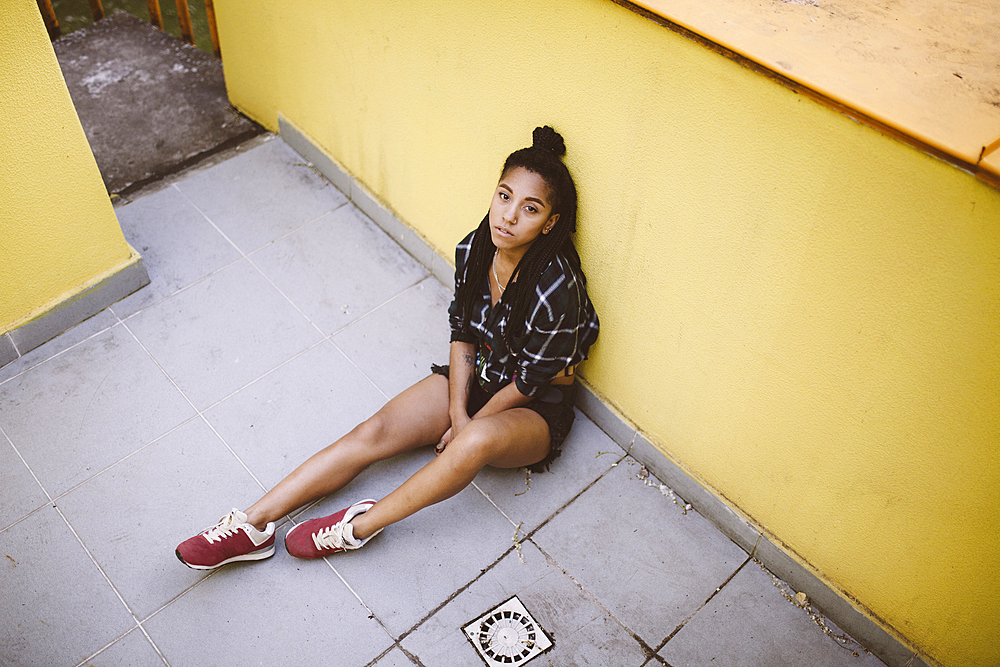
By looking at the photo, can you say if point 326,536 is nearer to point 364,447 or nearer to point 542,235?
point 364,447

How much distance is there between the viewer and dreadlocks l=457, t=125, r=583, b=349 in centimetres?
217

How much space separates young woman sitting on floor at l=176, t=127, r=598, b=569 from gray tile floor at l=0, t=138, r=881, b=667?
13cm

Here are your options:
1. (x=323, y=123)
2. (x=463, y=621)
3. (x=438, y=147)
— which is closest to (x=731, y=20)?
(x=438, y=147)

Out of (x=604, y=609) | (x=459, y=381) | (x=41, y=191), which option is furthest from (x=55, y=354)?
(x=604, y=609)

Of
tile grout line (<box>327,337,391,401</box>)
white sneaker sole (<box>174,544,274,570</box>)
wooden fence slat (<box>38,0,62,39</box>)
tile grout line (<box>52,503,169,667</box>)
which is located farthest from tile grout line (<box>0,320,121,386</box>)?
wooden fence slat (<box>38,0,62,39</box>)

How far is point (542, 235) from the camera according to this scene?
7.39 ft

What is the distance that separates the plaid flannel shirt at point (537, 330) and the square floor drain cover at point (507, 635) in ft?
2.25

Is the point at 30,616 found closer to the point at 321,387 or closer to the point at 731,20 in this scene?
the point at 321,387

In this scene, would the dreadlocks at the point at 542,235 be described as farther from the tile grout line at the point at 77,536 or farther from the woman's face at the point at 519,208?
the tile grout line at the point at 77,536

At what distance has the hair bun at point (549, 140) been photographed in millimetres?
2221

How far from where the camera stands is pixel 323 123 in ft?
11.2

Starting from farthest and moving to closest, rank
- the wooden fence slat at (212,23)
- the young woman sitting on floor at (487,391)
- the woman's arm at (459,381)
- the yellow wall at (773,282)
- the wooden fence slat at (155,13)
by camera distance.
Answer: the wooden fence slat at (155,13), the wooden fence slat at (212,23), the woman's arm at (459,381), the young woman sitting on floor at (487,391), the yellow wall at (773,282)

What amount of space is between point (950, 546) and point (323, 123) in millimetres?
2936

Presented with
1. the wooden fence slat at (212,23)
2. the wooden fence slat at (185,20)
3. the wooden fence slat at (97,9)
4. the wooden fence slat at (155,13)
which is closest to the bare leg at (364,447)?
the wooden fence slat at (212,23)
